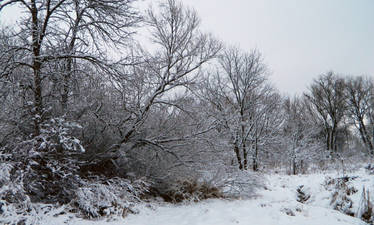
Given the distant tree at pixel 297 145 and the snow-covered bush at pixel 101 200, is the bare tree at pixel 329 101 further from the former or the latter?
the snow-covered bush at pixel 101 200

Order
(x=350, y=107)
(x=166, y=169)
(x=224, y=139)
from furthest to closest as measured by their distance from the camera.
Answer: (x=350, y=107) → (x=224, y=139) → (x=166, y=169)

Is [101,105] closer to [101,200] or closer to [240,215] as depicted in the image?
[101,200]

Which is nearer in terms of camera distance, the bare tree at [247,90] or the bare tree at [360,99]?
the bare tree at [247,90]

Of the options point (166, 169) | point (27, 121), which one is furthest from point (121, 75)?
point (166, 169)

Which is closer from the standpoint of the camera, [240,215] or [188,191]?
[240,215]

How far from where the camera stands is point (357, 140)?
37.8m

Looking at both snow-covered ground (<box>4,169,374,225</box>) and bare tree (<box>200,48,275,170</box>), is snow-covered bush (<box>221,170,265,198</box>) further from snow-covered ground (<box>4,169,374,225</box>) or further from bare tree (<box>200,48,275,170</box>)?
bare tree (<box>200,48,275,170</box>)

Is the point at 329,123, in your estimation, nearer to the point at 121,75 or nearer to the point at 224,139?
the point at 224,139

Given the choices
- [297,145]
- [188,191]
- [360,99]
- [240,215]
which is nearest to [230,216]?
[240,215]

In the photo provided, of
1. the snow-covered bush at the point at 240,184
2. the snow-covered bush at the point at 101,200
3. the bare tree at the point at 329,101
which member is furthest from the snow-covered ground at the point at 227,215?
the bare tree at the point at 329,101

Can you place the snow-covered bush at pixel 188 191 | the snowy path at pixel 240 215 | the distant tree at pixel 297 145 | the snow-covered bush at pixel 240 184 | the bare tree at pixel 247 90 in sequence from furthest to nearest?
1. the distant tree at pixel 297 145
2. the bare tree at pixel 247 90
3. the snow-covered bush at pixel 240 184
4. the snow-covered bush at pixel 188 191
5. the snowy path at pixel 240 215

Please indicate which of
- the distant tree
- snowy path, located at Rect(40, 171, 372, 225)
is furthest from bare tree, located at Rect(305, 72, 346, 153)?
snowy path, located at Rect(40, 171, 372, 225)

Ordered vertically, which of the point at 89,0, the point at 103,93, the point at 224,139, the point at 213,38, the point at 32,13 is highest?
the point at 213,38

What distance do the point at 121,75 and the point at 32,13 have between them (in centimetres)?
216
